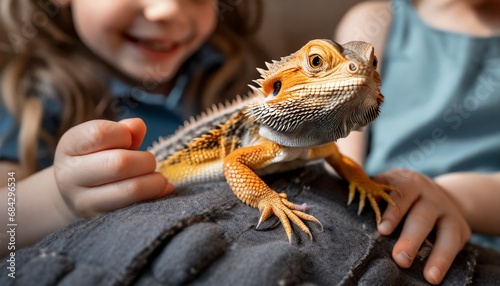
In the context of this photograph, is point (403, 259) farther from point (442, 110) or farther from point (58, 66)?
point (58, 66)

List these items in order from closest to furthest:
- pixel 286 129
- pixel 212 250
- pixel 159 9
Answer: pixel 212 250 < pixel 286 129 < pixel 159 9

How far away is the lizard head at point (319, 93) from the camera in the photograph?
18.3 inches

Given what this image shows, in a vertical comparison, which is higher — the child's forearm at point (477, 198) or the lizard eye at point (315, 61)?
the lizard eye at point (315, 61)

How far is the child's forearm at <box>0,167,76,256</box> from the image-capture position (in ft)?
1.89

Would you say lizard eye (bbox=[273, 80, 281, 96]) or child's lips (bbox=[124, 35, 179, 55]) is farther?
child's lips (bbox=[124, 35, 179, 55])

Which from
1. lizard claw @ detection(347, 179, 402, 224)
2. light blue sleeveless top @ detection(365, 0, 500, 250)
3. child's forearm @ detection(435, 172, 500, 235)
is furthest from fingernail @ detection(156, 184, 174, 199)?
light blue sleeveless top @ detection(365, 0, 500, 250)

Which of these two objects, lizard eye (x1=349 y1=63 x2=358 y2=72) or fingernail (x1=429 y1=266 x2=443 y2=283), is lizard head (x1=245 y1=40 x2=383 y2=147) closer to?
lizard eye (x1=349 y1=63 x2=358 y2=72)

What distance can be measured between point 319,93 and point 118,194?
0.26 metres

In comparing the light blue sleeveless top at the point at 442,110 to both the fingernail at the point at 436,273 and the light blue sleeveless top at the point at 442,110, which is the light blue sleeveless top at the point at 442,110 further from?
the fingernail at the point at 436,273

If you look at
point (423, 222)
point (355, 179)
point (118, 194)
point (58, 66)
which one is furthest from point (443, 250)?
point (58, 66)

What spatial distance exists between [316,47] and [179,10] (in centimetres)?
48

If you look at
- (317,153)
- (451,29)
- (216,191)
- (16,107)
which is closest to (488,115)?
(451,29)

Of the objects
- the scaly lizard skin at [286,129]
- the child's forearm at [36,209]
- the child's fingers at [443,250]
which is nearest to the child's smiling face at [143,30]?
the scaly lizard skin at [286,129]

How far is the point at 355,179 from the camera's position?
2.17ft
